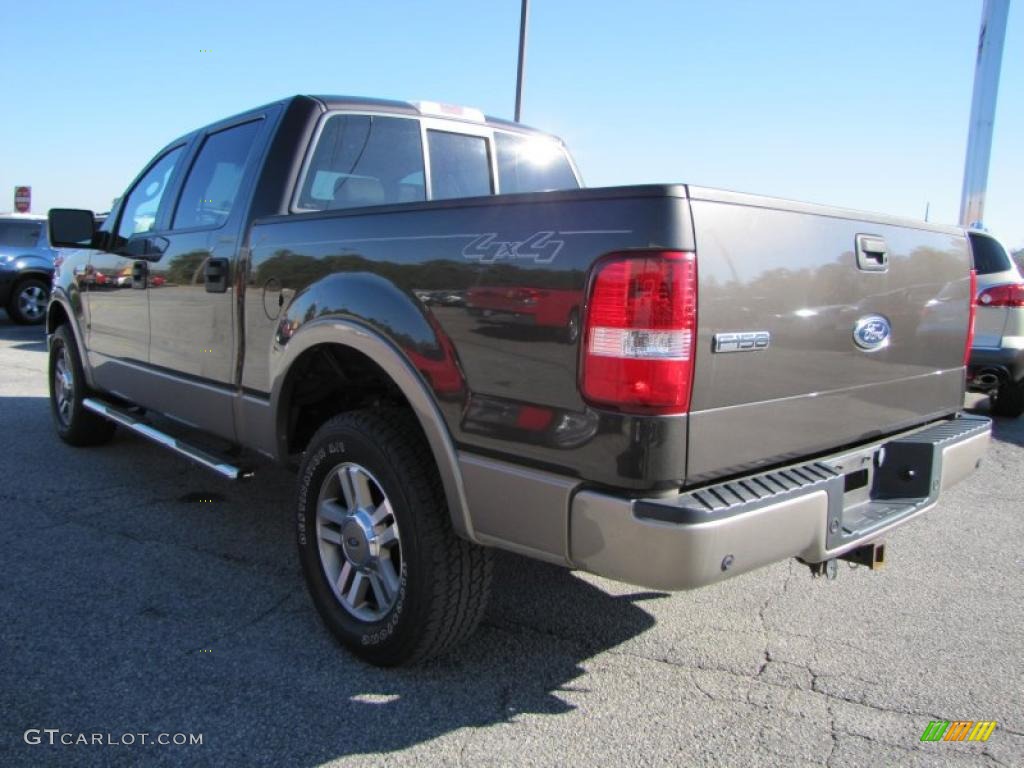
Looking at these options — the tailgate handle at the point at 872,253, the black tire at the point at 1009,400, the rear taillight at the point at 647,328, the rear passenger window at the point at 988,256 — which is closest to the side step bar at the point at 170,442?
the rear taillight at the point at 647,328

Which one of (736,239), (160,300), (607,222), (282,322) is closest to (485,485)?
(607,222)

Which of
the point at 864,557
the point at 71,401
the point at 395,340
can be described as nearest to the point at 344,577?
the point at 395,340

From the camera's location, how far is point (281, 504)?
4594mm

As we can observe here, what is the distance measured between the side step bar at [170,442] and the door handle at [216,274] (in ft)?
2.50

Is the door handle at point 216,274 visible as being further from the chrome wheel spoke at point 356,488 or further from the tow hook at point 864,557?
the tow hook at point 864,557

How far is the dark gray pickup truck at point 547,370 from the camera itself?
2.00 meters

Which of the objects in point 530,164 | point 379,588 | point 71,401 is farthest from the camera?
point 71,401

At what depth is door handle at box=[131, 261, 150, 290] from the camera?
426 cm

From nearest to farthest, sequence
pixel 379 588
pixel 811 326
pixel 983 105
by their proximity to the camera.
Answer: pixel 811 326 < pixel 379 588 < pixel 983 105

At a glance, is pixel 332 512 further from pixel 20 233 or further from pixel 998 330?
pixel 20 233

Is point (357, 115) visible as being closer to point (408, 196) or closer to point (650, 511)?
point (408, 196)

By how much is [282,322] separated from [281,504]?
70.4 inches

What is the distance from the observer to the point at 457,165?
4.15m

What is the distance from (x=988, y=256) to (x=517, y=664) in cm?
641
